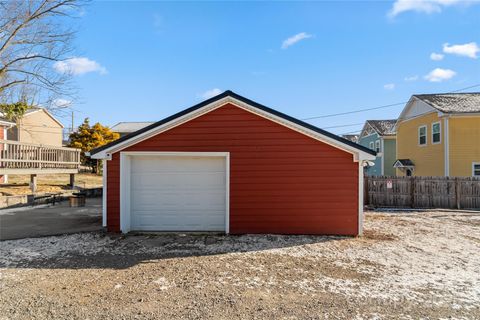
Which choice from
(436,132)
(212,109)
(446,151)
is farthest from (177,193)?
(436,132)

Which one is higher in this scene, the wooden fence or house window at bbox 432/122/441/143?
house window at bbox 432/122/441/143

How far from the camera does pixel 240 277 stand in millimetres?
4969

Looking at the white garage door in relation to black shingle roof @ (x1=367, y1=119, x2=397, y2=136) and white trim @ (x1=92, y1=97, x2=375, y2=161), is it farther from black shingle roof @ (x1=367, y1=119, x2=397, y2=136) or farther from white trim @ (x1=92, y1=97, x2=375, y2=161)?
black shingle roof @ (x1=367, y1=119, x2=397, y2=136)

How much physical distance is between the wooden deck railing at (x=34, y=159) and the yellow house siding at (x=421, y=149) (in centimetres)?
2054

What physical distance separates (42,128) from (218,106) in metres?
33.7

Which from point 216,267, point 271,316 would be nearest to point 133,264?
point 216,267

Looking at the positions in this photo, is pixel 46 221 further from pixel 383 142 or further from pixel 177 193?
pixel 383 142

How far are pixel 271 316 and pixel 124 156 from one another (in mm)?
5868

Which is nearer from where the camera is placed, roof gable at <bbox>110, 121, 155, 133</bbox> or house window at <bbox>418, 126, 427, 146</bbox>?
house window at <bbox>418, 126, 427, 146</bbox>

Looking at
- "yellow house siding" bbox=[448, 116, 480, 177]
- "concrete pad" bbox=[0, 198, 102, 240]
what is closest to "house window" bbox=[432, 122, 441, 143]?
"yellow house siding" bbox=[448, 116, 480, 177]

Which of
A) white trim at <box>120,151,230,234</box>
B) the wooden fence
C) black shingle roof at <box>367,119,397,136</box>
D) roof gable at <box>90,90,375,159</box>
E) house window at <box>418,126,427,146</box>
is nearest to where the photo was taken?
roof gable at <box>90,90,375,159</box>

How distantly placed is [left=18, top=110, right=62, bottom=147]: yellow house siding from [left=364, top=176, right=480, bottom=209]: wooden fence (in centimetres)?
3172

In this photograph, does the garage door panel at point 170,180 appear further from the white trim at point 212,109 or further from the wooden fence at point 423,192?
the wooden fence at point 423,192

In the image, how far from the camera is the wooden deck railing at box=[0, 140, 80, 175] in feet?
40.6
